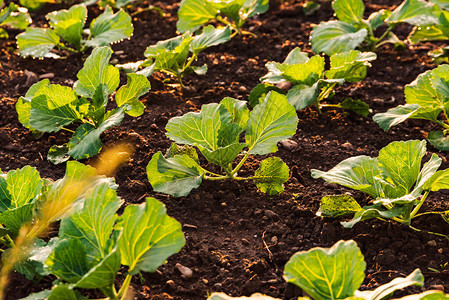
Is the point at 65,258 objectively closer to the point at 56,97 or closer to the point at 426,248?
the point at 56,97

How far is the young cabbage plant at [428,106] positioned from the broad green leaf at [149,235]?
4.96 feet

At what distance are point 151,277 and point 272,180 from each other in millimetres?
829

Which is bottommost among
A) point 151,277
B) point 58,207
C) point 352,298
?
point 151,277

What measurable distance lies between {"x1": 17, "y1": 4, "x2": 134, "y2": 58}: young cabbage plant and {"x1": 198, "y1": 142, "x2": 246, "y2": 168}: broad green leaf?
1498mm

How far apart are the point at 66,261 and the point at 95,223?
0.18m

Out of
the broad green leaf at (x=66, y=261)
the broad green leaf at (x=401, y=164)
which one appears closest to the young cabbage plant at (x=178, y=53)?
the broad green leaf at (x=401, y=164)

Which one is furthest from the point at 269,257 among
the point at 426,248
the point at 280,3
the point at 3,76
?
the point at 280,3

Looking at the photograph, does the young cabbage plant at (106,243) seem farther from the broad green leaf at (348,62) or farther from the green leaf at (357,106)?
the green leaf at (357,106)

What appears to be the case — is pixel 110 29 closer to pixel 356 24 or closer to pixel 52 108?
pixel 52 108

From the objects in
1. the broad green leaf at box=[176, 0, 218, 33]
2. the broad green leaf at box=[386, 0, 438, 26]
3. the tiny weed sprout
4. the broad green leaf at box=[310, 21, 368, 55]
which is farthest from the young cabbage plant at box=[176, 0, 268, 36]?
the broad green leaf at box=[386, 0, 438, 26]

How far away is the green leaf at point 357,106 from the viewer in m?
3.73

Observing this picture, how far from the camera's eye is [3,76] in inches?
165

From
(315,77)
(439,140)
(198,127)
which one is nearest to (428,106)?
(439,140)

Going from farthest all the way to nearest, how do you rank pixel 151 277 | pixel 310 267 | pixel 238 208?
pixel 238 208
pixel 151 277
pixel 310 267
